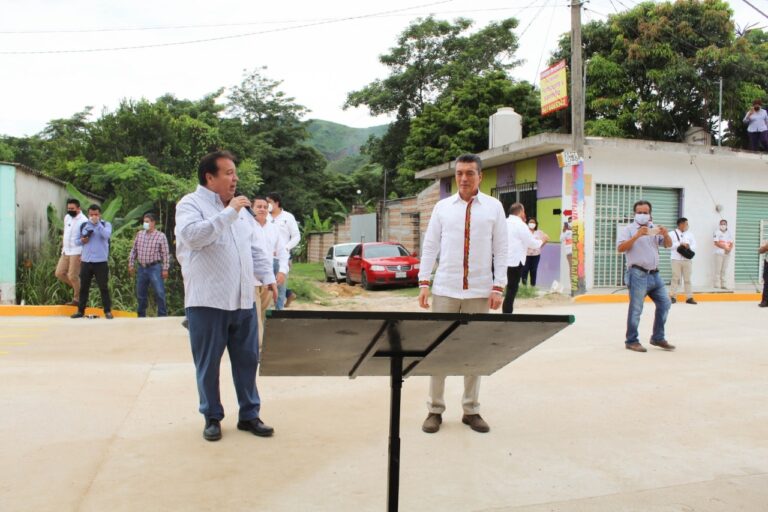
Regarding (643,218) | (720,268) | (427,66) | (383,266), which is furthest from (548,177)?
(427,66)

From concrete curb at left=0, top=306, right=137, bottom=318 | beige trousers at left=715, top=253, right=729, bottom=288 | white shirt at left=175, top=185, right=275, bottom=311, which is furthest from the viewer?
beige trousers at left=715, top=253, right=729, bottom=288

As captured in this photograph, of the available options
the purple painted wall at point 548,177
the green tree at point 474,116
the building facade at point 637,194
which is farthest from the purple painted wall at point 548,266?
the green tree at point 474,116

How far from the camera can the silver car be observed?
793 inches

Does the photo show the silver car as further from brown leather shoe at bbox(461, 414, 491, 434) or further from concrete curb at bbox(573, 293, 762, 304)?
brown leather shoe at bbox(461, 414, 491, 434)

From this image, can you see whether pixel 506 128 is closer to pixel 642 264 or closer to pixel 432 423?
pixel 642 264

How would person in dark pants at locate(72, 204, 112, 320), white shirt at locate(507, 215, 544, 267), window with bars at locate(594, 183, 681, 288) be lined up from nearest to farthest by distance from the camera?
white shirt at locate(507, 215, 544, 267), person in dark pants at locate(72, 204, 112, 320), window with bars at locate(594, 183, 681, 288)

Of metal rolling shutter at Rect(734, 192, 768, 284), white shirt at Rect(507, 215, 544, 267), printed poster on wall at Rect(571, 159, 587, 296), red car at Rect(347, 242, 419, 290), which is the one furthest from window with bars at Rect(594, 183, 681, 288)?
white shirt at Rect(507, 215, 544, 267)

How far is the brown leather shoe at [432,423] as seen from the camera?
177 inches

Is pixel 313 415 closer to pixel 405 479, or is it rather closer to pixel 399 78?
pixel 405 479

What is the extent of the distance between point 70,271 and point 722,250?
1475cm

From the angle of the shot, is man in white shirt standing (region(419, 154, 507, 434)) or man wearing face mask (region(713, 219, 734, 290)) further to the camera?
man wearing face mask (region(713, 219, 734, 290))

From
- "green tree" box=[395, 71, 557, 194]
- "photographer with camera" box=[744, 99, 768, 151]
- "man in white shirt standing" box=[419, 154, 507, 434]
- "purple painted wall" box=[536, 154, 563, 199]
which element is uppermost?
"green tree" box=[395, 71, 557, 194]

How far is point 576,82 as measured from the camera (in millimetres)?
13547

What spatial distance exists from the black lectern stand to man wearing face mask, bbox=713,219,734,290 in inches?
596
